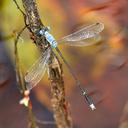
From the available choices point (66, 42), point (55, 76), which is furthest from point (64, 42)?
point (55, 76)

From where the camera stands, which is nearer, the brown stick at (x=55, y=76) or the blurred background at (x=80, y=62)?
the brown stick at (x=55, y=76)

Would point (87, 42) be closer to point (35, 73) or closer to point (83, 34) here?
point (83, 34)

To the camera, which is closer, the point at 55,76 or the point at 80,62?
the point at 55,76

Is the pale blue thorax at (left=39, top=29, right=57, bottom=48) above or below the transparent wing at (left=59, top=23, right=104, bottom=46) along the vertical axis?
above

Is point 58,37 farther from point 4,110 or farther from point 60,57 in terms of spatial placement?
point 4,110

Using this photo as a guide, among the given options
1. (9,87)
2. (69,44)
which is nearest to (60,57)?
(69,44)
